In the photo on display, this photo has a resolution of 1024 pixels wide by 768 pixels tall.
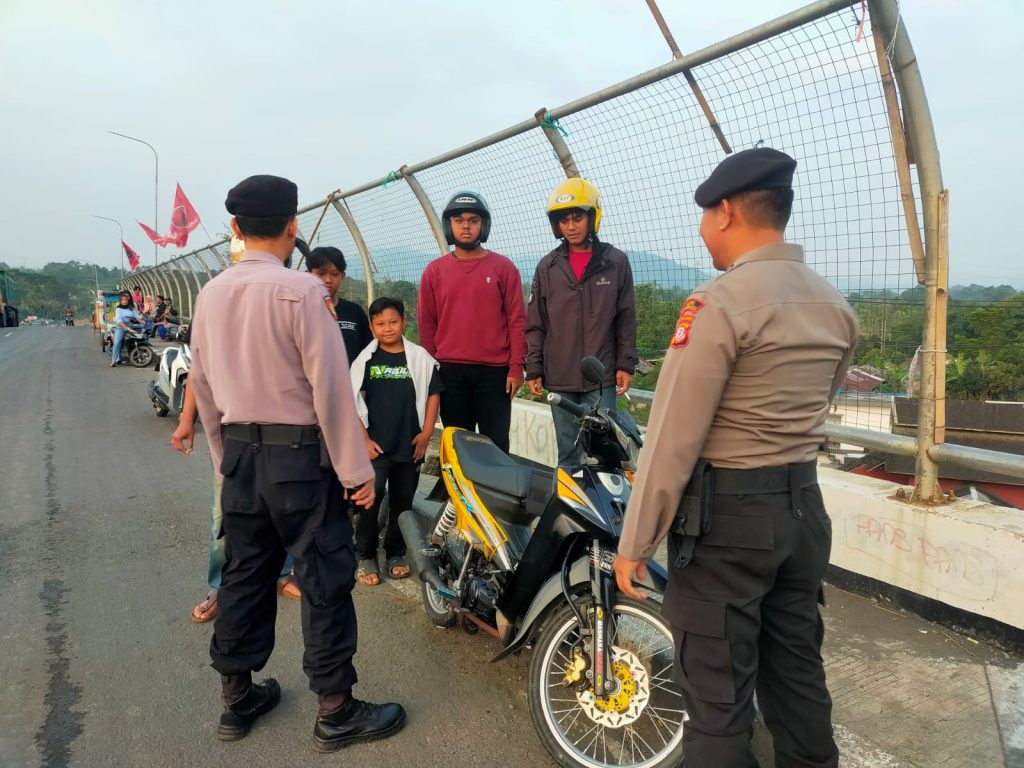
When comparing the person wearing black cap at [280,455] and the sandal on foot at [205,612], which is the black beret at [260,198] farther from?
the sandal on foot at [205,612]

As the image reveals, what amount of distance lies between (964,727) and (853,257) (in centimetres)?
189

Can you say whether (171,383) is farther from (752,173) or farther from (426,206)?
(752,173)

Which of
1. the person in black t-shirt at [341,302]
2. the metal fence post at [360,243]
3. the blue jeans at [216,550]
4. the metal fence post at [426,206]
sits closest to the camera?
the blue jeans at [216,550]

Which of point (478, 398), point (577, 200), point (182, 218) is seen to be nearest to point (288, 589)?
point (478, 398)

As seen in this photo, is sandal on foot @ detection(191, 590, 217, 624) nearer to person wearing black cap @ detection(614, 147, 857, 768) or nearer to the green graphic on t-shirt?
the green graphic on t-shirt

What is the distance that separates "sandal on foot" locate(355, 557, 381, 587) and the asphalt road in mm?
65

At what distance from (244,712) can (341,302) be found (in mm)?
2347

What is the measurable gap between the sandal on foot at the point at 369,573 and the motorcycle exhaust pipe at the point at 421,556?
1.66 feet

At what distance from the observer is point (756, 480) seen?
5.73 feet

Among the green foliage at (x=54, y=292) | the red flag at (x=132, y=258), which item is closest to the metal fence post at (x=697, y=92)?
the red flag at (x=132, y=258)

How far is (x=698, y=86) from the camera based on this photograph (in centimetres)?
349

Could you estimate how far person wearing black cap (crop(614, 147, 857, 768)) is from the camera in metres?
1.69

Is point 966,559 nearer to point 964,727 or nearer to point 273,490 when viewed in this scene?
point 964,727

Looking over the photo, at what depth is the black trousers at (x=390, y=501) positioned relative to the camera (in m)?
3.88
